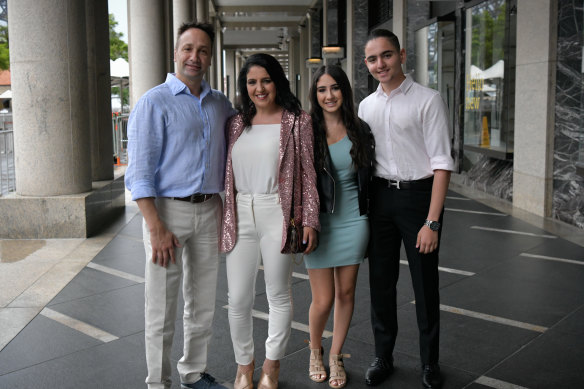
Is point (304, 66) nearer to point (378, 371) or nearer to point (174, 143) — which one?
point (378, 371)

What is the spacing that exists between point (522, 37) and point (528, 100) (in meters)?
0.98

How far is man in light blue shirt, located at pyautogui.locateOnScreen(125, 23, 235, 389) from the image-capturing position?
311 centimetres

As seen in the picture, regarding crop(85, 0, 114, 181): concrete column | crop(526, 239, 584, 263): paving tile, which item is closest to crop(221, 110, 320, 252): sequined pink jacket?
crop(526, 239, 584, 263): paving tile

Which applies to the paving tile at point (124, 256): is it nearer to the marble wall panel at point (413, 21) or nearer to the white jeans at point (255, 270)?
the white jeans at point (255, 270)

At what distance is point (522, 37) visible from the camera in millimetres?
9477

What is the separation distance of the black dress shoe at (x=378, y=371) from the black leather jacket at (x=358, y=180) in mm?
923

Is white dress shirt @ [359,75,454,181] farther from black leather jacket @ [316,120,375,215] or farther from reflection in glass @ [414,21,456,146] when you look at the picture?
reflection in glass @ [414,21,456,146]

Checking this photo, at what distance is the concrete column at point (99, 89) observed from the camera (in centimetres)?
971

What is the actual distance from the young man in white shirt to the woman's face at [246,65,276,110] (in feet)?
2.06

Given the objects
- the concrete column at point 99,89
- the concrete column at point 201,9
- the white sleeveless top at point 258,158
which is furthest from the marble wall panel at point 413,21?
the white sleeveless top at point 258,158

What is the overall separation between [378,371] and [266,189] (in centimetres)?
130

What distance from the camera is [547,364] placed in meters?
3.87

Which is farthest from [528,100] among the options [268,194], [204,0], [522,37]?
[204,0]

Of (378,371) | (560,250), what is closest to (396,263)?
(378,371)
